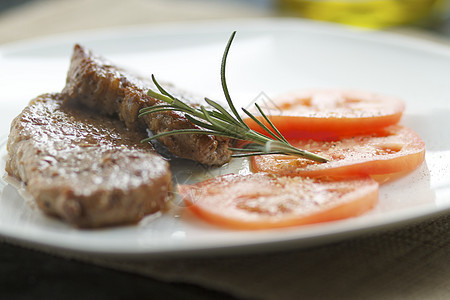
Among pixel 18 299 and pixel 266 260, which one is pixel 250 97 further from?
pixel 18 299

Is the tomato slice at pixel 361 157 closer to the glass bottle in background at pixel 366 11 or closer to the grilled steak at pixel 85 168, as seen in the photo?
the grilled steak at pixel 85 168

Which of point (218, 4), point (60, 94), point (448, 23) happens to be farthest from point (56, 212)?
point (448, 23)

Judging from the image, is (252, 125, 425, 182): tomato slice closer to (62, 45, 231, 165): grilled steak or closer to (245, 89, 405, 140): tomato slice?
(245, 89, 405, 140): tomato slice

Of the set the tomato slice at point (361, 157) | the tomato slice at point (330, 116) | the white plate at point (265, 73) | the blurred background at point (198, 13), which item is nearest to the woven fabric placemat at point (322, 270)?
the white plate at point (265, 73)

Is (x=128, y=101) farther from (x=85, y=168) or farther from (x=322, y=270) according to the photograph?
(x=322, y=270)

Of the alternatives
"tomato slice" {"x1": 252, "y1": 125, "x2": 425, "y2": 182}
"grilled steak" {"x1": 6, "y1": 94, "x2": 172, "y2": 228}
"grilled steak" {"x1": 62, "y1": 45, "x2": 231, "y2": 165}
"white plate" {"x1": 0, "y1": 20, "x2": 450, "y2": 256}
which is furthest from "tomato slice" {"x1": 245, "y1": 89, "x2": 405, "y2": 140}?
"grilled steak" {"x1": 6, "y1": 94, "x2": 172, "y2": 228}
